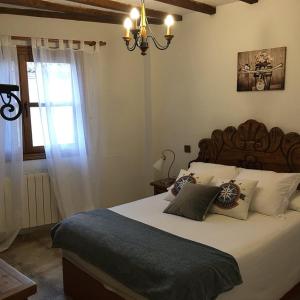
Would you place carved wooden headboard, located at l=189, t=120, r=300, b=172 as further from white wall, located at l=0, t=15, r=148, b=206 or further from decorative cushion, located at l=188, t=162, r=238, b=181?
white wall, located at l=0, t=15, r=148, b=206

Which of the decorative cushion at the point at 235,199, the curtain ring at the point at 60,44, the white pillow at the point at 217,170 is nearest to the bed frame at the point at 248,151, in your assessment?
the white pillow at the point at 217,170

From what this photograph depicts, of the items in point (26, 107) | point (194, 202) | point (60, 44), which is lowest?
point (194, 202)

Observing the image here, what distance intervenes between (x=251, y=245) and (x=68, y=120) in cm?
245

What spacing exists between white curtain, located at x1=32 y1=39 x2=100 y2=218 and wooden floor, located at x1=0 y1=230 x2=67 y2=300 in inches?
16.4

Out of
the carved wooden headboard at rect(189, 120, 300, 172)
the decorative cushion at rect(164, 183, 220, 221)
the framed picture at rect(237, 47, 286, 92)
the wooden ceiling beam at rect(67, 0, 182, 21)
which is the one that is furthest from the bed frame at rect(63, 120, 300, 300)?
the wooden ceiling beam at rect(67, 0, 182, 21)

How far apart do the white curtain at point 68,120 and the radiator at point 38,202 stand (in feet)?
0.37

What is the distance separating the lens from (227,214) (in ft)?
9.04

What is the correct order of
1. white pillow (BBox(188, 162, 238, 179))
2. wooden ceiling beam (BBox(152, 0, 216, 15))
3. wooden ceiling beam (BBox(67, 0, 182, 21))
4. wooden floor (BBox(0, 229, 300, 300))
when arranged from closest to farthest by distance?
wooden floor (BBox(0, 229, 300, 300)), wooden ceiling beam (BBox(67, 0, 182, 21)), wooden ceiling beam (BBox(152, 0, 216, 15)), white pillow (BBox(188, 162, 238, 179))

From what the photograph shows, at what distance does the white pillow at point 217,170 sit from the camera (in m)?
3.26

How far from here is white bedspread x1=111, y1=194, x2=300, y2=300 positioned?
217 centimetres

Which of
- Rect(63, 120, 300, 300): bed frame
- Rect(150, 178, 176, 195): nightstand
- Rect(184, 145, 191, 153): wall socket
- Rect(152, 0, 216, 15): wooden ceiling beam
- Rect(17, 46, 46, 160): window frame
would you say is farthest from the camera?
Rect(184, 145, 191, 153): wall socket

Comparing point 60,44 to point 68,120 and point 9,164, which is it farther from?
point 9,164

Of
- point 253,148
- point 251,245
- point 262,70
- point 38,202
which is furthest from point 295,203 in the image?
point 38,202

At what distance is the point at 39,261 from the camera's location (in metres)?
3.29
